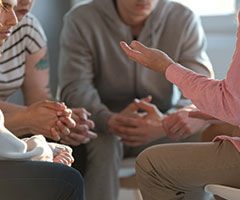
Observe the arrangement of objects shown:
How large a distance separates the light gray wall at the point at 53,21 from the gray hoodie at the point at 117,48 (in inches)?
19.2

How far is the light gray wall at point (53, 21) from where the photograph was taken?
258 centimetres

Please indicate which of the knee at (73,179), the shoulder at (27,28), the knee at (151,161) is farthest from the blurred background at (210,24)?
the knee at (73,179)

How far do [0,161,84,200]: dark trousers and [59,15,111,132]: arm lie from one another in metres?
0.71

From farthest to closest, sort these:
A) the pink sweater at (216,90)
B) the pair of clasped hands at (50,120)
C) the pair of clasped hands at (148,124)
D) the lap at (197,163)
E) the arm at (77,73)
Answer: the arm at (77,73), the pair of clasped hands at (148,124), the pair of clasped hands at (50,120), the lap at (197,163), the pink sweater at (216,90)

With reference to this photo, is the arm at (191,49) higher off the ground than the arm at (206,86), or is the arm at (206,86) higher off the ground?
the arm at (206,86)

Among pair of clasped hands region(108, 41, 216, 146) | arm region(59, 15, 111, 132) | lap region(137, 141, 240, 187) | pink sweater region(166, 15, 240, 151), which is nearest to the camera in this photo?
pink sweater region(166, 15, 240, 151)

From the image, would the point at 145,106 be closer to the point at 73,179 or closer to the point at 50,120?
the point at 50,120

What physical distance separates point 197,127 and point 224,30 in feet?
2.72

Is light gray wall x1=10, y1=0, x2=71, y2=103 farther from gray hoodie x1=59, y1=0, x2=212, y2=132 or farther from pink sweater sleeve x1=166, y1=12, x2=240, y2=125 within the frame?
pink sweater sleeve x1=166, y1=12, x2=240, y2=125

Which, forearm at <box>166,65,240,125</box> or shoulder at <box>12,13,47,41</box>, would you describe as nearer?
forearm at <box>166,65,240,125</box>

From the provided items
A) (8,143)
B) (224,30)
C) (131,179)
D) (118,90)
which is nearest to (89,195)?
(131,179)

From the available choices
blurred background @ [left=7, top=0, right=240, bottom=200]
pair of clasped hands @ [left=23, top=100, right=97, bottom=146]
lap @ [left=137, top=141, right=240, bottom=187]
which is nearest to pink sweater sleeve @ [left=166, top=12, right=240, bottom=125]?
lap @ [left=137, top=141, right=240, bottom=187]

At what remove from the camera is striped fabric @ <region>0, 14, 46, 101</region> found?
1.89 metres

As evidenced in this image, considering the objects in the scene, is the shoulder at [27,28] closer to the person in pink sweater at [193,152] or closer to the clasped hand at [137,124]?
the clasped hand at [137,124]
